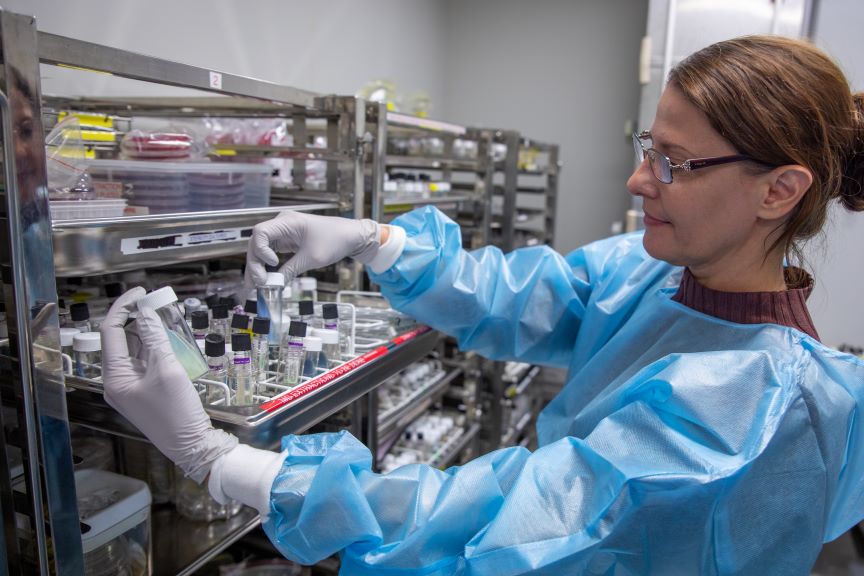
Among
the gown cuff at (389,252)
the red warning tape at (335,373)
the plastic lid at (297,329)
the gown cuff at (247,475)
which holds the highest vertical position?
the gown cuff at (389,252)

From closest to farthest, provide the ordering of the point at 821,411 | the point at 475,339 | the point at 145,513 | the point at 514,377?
the point at 821,411
the point at 145,513
the point at 475,339
the point at 514,377

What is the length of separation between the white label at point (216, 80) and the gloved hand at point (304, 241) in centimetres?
26

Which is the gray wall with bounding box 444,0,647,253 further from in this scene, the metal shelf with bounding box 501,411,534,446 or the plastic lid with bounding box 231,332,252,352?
the plastic lid with bounding box 231,332,252,352

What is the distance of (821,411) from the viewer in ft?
2.94

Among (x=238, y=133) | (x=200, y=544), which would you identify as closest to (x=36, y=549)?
(x=200, y=544)

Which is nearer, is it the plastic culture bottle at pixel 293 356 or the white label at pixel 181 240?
the white label at pixel 181 240

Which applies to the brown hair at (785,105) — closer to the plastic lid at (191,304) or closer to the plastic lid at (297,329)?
the plastic lid at (297,329)

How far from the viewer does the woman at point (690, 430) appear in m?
0.84

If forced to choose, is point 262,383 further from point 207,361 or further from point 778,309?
point 778,309

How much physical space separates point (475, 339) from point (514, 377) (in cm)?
169

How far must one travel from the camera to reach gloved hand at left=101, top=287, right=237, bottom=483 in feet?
2.89

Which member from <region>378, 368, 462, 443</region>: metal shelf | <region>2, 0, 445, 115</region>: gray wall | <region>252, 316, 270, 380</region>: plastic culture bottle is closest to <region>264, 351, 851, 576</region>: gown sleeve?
<region>252, 316, 270, 380</region>: plastic culture bottle

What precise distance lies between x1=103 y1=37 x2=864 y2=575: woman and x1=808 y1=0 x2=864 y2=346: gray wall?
2.17 m

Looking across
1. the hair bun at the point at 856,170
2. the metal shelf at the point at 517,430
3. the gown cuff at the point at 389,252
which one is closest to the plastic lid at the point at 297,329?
the gown cuff at the point at 389,252
